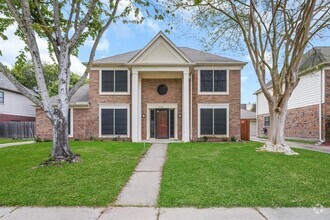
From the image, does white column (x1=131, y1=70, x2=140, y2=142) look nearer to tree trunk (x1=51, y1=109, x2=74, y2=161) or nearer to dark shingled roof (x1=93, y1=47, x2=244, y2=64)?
dark shingled roof (x1=93, y1=47, x2=244, y2=64)

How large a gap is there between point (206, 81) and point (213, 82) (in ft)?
1.63

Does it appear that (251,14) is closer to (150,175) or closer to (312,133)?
(150,175)

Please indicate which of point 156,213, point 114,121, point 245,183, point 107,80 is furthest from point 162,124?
point 156,213

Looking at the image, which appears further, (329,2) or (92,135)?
(92,135)

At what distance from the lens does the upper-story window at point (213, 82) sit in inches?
623

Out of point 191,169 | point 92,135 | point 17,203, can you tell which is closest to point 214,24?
point 191,169

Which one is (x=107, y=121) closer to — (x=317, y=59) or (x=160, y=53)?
(x=160, y=53)

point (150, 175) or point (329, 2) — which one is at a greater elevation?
point (329, 2)

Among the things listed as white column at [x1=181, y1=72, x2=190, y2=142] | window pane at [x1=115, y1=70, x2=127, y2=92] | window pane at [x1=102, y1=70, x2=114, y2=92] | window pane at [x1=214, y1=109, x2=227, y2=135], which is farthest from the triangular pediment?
window pane at [x1=214, y1=109, x2=227, y2=135]

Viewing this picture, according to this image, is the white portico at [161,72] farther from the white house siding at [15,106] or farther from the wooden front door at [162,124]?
the white house siding at [15,106]

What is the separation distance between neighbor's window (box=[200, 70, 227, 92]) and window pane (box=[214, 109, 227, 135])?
1551 millimetres

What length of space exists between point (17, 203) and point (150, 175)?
132 inches

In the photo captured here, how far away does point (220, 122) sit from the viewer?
15781 millimetres

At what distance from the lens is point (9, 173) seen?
6.63 metres
